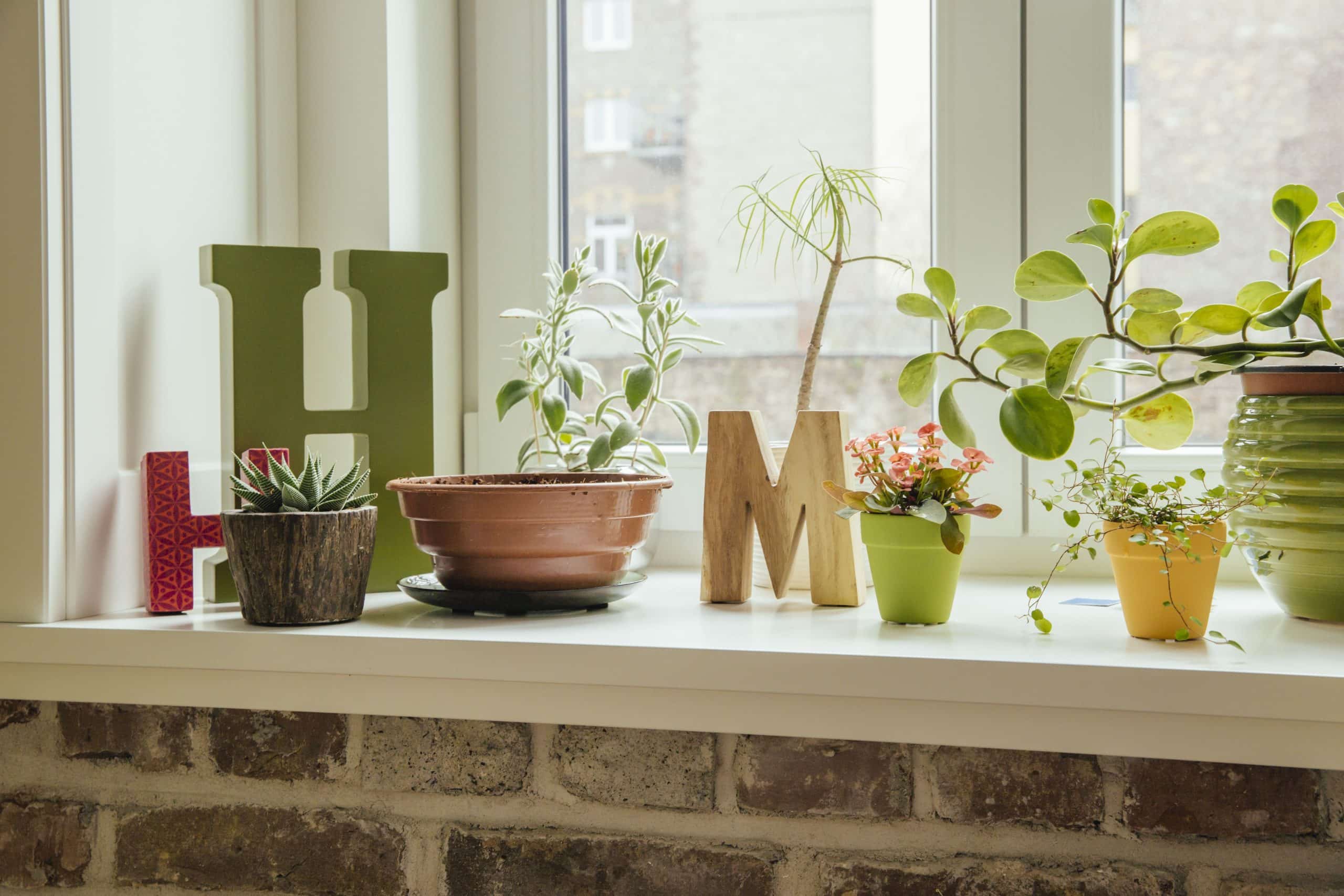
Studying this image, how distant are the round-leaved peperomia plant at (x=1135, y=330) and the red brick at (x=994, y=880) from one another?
36 cm

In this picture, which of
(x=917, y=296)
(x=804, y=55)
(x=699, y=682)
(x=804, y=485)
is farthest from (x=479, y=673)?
(x=804, y=55)

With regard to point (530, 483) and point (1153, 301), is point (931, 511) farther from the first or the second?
point (530, 483)

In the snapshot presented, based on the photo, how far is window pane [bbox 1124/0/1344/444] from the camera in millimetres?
1192

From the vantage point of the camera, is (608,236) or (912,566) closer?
(912,566)

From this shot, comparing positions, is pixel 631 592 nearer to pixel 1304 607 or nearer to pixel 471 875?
pixel 471 875

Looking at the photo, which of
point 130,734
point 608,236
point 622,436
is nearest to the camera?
point 130,734

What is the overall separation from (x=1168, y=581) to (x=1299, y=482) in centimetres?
16

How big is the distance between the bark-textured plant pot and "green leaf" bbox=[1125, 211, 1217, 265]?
0.75 m

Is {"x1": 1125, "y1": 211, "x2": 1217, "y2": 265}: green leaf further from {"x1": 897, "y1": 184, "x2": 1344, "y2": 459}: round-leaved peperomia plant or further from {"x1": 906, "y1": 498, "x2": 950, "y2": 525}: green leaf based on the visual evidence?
{"x1": 906, "y1": 498, "x2": 950, "y2": 525}: green leaf

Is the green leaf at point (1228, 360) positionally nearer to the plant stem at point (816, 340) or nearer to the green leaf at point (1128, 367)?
the green leaf at point (1128, 367)

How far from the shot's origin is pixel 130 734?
3.48 ft

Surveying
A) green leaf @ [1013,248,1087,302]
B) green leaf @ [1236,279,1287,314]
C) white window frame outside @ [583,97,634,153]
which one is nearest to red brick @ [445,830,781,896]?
green leaf @ [1013,248,1087,302]

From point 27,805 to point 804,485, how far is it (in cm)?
88

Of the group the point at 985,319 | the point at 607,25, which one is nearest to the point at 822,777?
the point at 985,319
